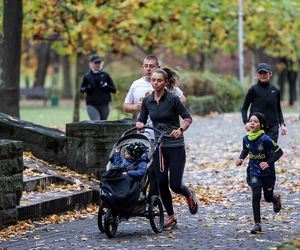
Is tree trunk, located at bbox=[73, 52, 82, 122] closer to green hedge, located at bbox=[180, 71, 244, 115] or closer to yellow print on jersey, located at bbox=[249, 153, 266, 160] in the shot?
green hedge, located at bbox=[180, 71, 244, 115]

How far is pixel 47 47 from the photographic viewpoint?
60250mm

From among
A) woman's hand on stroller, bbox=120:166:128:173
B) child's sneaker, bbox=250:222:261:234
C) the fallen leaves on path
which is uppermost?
woman's hand on stroller, bbox=120:166:128:173

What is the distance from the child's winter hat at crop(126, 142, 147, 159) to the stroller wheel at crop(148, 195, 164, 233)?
21.3 inches

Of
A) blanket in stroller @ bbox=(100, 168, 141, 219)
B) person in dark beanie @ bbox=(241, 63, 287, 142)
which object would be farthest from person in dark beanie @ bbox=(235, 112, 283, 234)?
person in dark beanie @ bbox=(241, 63, 287, 142)

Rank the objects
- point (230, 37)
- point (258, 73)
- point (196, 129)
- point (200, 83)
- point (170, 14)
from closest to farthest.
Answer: point (258, 73)
point (196, 129)
point (170, 14)
point (200, 83)
point (230, 37)

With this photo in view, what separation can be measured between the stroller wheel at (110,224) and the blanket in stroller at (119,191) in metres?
0.08

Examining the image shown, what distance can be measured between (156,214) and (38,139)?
13.7 feet

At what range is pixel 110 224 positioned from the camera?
36.2 ft

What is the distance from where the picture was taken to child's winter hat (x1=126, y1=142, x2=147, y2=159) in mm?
11328

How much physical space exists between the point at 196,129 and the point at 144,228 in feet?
62.6

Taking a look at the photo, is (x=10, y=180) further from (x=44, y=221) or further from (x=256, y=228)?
(x=256, y=228)

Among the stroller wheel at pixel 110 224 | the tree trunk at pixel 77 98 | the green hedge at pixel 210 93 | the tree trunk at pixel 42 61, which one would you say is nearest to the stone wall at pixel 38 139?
the stroller wheel at pixel 110 224

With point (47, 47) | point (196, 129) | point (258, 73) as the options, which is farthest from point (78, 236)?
point (47, 47)

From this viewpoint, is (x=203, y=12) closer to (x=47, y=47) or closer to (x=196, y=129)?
(x=196, y=129)
